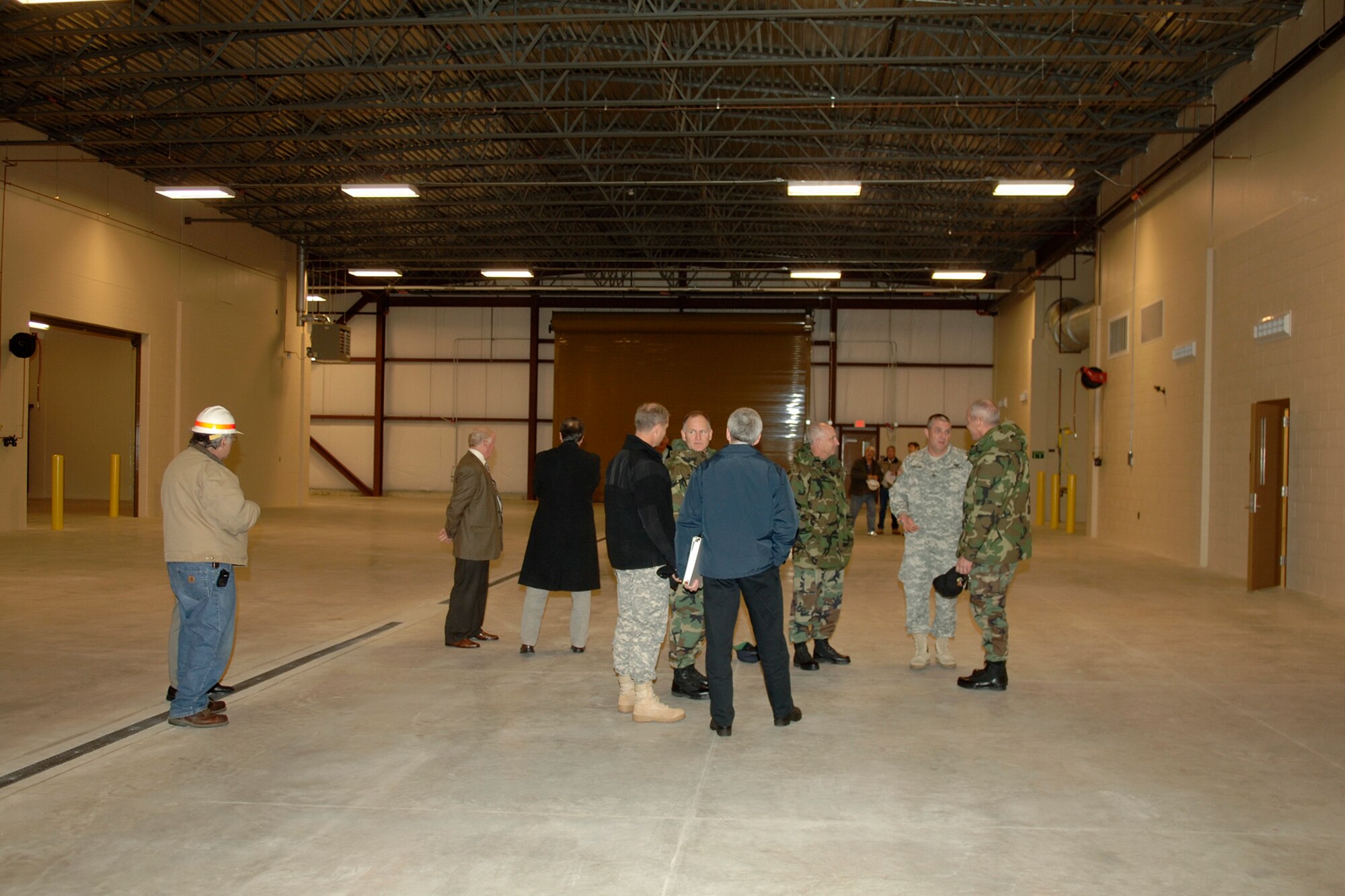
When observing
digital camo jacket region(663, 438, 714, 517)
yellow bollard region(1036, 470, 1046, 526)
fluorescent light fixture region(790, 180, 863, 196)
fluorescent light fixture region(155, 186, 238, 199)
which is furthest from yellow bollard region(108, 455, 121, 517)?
yellow bollard region(1036, 470, 1046, 526)

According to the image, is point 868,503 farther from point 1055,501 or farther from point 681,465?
point 681,465

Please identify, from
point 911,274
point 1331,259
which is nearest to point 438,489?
point 911,274

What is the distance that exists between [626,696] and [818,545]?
172 centimetres

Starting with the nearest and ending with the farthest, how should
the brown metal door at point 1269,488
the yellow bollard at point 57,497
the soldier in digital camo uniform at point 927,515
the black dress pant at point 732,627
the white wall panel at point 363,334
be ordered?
1. the black dress pant at point 732,627
2. the soldier in digital camo uniform at point 927,515
3. the brown metal door at point 1269,488
4. the yellow bollard at point 57,497
5. the white wall panel at point 363,334

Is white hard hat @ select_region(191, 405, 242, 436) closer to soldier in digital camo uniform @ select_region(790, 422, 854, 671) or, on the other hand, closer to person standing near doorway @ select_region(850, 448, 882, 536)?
soldier in digital camo uniform @ select_region(790, 422, 854, 671)

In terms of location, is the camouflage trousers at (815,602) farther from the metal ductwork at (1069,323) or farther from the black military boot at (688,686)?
the metal ductwork at (1069,323)

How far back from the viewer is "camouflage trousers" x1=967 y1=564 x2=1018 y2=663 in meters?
5.88

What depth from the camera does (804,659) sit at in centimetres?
663

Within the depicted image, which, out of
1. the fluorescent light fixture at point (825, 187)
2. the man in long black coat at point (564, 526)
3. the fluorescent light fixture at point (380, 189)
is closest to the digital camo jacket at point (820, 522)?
the man in long black coat at point (564, 526)

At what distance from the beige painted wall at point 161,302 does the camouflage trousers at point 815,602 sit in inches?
527

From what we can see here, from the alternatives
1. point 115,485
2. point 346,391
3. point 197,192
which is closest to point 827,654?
point 197,192

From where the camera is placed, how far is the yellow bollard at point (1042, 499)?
21859mm

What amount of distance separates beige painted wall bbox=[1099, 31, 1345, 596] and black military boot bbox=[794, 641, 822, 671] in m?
6.27

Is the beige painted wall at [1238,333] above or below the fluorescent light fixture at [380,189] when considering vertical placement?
below
